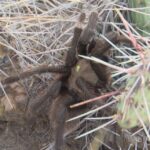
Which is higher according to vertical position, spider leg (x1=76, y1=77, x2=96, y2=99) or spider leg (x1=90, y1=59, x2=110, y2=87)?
spider leg (x1=90, y1=59, x2=110, y2=87)

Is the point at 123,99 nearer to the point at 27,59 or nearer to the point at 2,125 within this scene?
the point at 27,59

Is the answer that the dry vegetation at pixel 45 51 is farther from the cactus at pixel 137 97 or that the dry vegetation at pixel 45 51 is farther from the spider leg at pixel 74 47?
the cactus at pixel 137 97

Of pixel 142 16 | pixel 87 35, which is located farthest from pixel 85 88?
pixel 142 16

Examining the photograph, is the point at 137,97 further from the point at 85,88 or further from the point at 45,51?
the point at 45,51

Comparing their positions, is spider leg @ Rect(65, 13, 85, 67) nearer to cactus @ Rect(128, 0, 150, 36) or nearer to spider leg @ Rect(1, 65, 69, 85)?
spider leg @ Rect(1, 65, 69, 85)

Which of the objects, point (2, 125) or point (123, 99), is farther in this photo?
point (2, 125)

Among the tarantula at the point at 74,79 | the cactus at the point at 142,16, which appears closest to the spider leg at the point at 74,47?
the tarantula at the point at 74,79

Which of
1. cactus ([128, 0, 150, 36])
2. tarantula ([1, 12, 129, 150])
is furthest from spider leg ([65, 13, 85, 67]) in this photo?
cactus ([128, 0, 150, 36])

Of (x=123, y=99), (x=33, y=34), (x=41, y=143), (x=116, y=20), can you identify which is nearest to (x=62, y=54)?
(x=33, y=34)
